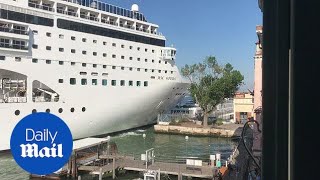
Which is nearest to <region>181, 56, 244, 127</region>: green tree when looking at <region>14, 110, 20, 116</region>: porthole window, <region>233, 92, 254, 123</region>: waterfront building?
<region>233, 92, 254, 123</region>: waterfront building

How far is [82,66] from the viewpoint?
19.3 metres

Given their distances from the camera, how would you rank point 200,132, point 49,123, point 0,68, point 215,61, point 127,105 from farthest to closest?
point 215,61 < point 200,132 < point 127,105 < point 0,68 < point 49,123

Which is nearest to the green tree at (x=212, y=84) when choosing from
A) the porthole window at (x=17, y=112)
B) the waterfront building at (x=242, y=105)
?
the waterfront building at (x=242, y=105)

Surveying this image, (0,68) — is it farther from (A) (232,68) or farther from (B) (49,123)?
(A) (232,68)

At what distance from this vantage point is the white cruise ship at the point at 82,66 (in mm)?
16656

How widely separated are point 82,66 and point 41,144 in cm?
1834

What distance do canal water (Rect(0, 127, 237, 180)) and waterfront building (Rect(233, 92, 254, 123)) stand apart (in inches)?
234

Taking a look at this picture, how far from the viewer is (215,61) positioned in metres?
30.8

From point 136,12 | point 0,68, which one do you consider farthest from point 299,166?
point 136,12

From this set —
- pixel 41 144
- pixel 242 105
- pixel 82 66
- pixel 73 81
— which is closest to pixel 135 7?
pixel 82 66

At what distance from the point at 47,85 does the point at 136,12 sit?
10412mm

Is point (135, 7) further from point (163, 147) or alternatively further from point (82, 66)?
point (163, 147)

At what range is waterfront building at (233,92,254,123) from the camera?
91.4 feet

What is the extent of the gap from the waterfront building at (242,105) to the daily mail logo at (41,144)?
27.1 metres
